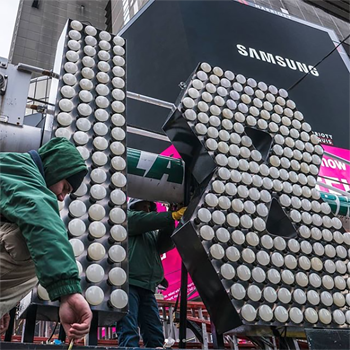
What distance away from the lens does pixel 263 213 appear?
2584 mm

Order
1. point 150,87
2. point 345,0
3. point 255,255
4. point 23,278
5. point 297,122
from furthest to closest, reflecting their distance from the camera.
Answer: point 345,0 → point 150,87 → point 297,122 → point 255,255 → point 23,278

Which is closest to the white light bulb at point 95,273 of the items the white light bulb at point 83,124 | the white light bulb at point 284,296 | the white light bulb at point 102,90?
the white light bulb at point 83,124

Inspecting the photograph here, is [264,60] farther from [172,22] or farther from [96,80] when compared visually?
[96,80]

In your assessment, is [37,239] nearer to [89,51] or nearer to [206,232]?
[206,232]

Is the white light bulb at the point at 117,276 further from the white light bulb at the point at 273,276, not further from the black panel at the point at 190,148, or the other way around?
the black panel at the point at 190,148

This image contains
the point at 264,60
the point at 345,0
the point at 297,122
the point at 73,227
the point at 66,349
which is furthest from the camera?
the point at 345,0

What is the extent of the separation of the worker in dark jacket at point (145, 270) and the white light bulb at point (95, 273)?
3.15 feet

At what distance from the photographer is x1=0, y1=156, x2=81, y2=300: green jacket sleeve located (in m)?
1.18

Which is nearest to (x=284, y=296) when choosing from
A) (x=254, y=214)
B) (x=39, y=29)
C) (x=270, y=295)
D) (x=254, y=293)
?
(x=270, y=295)

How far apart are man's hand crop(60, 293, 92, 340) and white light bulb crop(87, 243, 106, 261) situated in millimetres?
623

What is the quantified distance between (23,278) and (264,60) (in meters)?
9.66

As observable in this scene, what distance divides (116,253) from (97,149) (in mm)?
658

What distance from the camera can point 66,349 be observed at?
135 cm

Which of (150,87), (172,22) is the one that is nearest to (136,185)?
(150,87)
